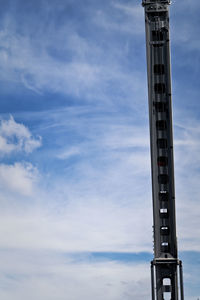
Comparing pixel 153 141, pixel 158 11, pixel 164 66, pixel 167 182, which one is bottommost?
pixel 167 182

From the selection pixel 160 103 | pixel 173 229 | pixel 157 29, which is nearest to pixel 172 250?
pixel 173 229

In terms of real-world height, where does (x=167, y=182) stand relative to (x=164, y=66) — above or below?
below

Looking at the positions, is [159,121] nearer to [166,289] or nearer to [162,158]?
[162,158]

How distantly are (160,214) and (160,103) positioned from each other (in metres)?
11.0

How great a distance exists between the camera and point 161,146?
197ft

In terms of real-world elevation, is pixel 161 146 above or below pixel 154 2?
below

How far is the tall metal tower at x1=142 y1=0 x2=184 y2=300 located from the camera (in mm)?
59094

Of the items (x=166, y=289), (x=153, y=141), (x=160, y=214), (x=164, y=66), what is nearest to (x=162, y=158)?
(x=153, y=141)

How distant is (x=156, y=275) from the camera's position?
58938mm

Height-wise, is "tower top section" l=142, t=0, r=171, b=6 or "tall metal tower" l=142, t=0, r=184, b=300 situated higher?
"tower top section" l=142, t=0, r=171, b=6

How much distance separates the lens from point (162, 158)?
197 ft

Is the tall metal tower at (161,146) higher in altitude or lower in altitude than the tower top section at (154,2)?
lower

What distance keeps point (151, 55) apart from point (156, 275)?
21764 mm

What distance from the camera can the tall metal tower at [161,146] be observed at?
194ft
